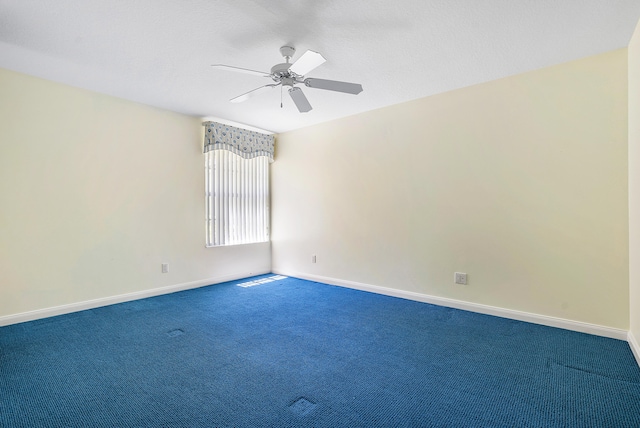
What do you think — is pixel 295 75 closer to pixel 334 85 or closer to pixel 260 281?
pixel 334 85

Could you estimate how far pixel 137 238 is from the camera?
3869mm

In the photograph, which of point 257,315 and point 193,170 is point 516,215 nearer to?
point 257,315

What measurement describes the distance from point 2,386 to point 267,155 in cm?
389

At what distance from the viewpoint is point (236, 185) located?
16.0 feet

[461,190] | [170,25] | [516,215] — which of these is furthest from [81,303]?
[516,215]

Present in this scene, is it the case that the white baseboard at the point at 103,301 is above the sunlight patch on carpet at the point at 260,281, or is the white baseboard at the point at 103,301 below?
above

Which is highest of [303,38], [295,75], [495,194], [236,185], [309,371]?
[303,38]

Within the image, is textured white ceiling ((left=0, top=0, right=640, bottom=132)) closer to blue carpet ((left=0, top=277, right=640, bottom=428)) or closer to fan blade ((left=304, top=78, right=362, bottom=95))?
fan blade ((left=304, top=78, right=362, bottom=95))

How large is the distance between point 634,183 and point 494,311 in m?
1.56

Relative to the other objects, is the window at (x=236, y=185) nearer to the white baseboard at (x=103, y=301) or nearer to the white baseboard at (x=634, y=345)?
the white baseboard at (x=103, y=301)

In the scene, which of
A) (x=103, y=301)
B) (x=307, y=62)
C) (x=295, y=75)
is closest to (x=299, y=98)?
(x=295, y=75)

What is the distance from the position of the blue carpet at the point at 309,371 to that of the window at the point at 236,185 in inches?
66.1

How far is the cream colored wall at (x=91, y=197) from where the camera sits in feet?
9.95

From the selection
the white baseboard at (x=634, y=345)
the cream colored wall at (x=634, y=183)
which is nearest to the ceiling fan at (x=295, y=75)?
the cream colored wall at (x=634, y=183)
